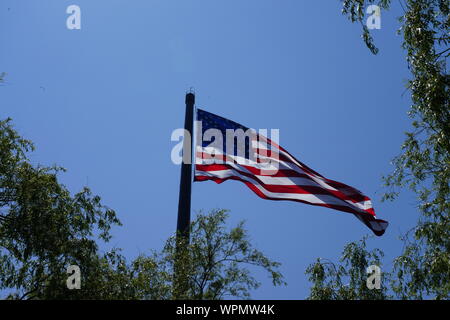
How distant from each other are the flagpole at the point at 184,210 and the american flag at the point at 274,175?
2.87 meters

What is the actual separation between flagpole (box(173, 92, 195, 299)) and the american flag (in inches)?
113

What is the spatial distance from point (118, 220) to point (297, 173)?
7676 mm

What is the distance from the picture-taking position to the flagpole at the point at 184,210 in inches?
748

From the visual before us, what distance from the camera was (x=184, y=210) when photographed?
30.2m

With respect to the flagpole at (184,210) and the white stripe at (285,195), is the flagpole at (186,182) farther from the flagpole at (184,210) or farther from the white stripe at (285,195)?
the white stripe at (285,195)

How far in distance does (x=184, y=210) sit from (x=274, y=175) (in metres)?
8.63

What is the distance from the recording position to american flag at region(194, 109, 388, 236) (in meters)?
22.4
